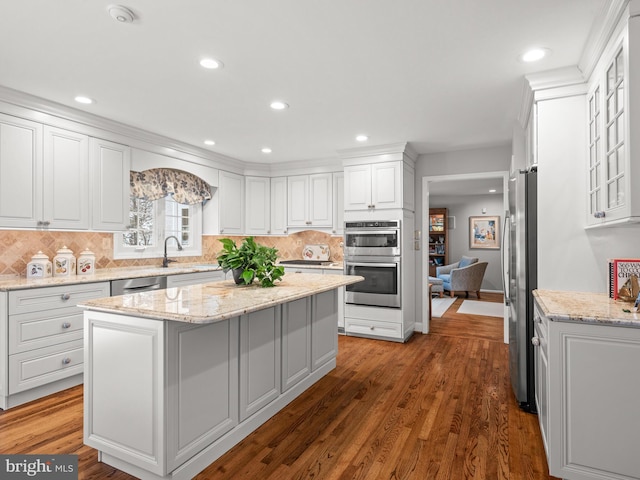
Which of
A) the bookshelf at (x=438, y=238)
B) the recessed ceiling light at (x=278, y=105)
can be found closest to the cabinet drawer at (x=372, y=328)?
the recessed ceiling light at (x=278, y=105)

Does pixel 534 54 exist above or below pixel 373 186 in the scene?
above

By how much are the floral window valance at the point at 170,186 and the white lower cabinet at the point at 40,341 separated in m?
1.45

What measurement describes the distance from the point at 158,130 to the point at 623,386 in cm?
432

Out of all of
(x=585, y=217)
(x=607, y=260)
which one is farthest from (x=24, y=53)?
(x=607, y=260)

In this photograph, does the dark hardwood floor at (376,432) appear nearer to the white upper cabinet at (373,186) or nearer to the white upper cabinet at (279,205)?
the white upper cabinet at (373,186)

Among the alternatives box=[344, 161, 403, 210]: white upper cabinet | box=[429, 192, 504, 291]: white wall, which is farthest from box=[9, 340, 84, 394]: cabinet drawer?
box=[429, 192, 504, 291]: white wall

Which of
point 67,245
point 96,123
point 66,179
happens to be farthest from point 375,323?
point 96,123

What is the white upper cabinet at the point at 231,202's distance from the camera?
209 inches

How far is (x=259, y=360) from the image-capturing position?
8.11 ft

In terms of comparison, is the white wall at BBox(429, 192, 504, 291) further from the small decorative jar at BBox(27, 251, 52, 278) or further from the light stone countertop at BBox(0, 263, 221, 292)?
the small decorative jar at BBox(27, 251, 52, 278)

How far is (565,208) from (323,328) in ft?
6.88

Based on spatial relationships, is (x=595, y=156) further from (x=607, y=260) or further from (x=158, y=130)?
(x=158, y=130)

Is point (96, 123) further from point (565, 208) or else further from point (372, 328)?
point (565, 208)

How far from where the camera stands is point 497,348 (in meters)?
4.32
